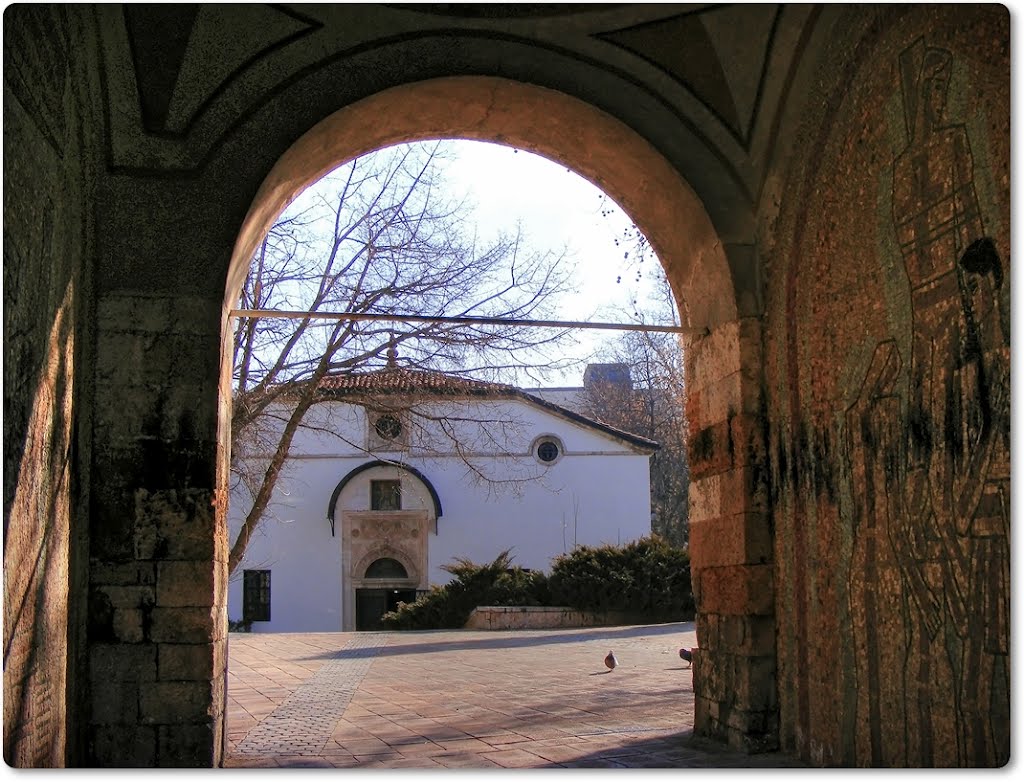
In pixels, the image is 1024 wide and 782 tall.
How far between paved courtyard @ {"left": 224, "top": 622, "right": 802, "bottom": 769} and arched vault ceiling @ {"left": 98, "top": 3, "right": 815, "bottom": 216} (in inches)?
122

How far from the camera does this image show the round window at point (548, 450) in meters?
28.4

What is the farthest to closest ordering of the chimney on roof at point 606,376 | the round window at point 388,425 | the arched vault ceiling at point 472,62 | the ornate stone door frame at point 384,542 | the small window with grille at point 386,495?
the chimney on roof at point 606,376, the small window with grille at point 386,495, the ornate stone door frame at point 384,542, the round window at point 388,425, the arched vault ceiling at point 472,62

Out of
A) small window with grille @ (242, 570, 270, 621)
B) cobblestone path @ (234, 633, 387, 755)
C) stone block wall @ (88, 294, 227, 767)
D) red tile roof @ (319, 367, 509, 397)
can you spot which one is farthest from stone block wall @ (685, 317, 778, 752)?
small window with grille @ (242, 570, 270, 621)

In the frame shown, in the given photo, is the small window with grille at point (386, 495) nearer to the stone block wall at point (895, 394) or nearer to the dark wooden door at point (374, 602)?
the dark wooden door at point (374, 602)

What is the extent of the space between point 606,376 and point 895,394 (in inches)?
1312

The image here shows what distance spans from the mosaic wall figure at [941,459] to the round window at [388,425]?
9820 mm

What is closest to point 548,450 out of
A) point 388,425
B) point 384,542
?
point 384,542

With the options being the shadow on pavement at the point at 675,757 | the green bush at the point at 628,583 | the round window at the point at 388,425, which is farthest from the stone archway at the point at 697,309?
the green bush at the point at 628,583

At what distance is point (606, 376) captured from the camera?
37.9 m

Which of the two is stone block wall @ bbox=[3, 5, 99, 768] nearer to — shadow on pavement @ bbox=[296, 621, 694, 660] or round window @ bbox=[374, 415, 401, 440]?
shadow on pavement @ bbox=[296, 621, 694, 660]

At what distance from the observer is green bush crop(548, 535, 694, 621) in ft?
62.8

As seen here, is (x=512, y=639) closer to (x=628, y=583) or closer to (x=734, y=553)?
(x=628, y=583)

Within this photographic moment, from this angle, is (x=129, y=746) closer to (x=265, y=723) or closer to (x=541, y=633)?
(x=265, y=723)

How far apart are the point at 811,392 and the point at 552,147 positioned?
2.14m
